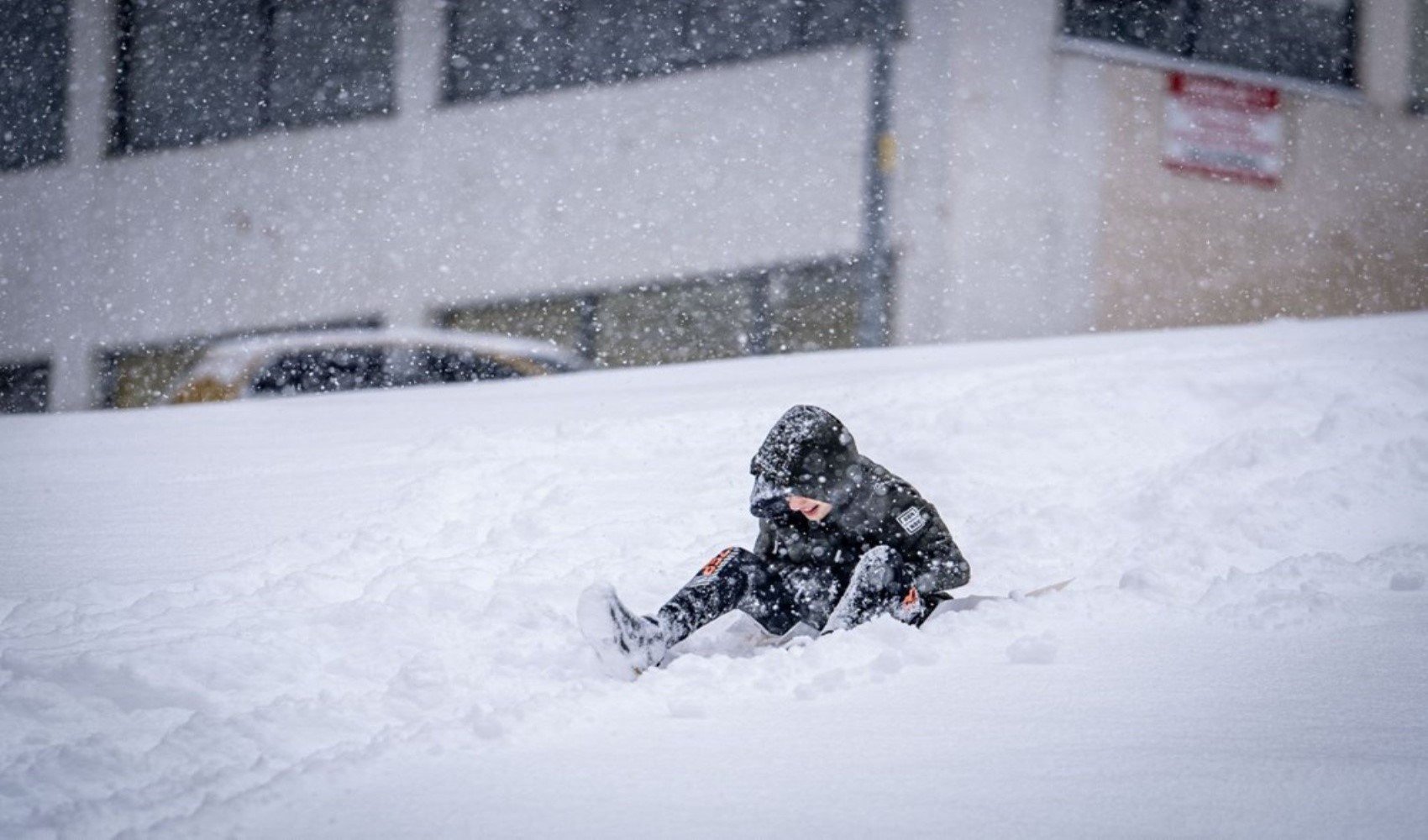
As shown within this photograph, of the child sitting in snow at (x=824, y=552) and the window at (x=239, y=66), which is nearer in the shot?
the child sitting in snow at (x=824, y=552)

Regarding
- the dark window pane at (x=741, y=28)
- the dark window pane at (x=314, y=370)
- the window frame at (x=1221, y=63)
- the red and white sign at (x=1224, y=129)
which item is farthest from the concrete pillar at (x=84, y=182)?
the red and white sign at (x=1224, y=129)

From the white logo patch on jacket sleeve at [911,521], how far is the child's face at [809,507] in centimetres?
22

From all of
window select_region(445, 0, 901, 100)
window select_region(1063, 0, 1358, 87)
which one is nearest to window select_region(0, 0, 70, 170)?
window select_region(445, 0, 901, 100)

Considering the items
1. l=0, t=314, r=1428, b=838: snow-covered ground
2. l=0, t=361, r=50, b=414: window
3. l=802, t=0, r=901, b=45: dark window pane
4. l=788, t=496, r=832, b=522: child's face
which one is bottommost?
l=0, t=361, r=50, b=414: window

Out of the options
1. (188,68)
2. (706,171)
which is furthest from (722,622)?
(188,68)

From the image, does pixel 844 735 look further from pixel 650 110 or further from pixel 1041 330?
pixel 650 110

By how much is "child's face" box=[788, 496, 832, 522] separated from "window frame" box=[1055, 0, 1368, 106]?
8.48m

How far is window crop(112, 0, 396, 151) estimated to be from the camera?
14039mm

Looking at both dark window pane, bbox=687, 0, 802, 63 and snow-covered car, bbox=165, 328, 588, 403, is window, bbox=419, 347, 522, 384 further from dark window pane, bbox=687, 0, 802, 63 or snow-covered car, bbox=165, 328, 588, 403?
dark window pane, bbox=687, 0, 802, 63

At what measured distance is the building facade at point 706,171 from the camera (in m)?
10.9

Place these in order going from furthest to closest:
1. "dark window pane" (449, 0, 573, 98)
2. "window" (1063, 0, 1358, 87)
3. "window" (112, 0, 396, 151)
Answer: "window" (112, 0, 396, 151)
"dark window pane" (449, 0, 573, 98)
"window" (1063, 0, 1358, 87)

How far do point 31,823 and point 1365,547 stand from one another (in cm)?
422

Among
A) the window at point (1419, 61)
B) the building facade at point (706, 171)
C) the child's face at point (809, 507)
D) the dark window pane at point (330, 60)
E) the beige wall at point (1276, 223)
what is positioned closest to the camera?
the child's face at point (809, 507)

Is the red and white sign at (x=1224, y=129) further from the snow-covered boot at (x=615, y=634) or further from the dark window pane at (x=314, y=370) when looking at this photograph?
the snow-covered boot at (x=615, y=634)
